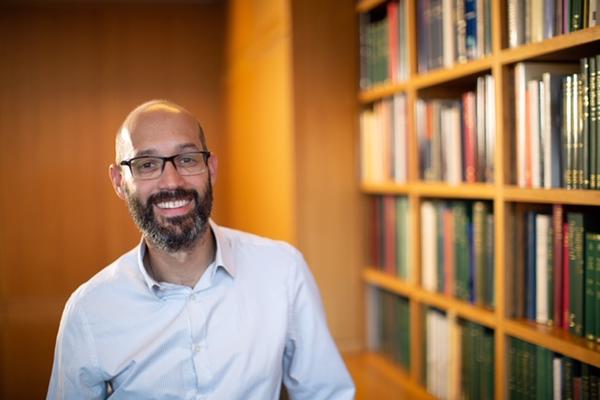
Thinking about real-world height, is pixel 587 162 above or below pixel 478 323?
above

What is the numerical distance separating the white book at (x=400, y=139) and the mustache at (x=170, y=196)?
1163 mm

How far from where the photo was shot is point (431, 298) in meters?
2.37

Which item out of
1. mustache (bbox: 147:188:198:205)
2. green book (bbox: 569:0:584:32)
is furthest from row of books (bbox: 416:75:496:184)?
mustache (bbox: 147:188:198:205)

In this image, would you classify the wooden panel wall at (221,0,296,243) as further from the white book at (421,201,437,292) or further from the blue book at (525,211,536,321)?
the blue book at (525,211,536,321)

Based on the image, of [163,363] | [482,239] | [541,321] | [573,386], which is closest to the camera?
[163,363]

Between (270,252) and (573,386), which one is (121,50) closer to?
(270,252)

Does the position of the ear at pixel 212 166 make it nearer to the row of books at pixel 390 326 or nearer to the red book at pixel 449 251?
the red book at pixel 449 251

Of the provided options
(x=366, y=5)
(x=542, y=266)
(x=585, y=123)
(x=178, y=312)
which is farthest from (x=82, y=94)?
(x=585, y=123)

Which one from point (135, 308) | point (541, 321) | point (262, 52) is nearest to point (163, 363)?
point (135, 308)

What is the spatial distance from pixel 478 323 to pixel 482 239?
0.26m

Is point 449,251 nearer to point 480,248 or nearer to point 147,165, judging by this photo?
point 480,248

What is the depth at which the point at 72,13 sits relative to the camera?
4.38 metres

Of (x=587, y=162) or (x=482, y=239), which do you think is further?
(x=482, y=239)

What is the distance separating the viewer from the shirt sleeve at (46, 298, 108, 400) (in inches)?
60.6
